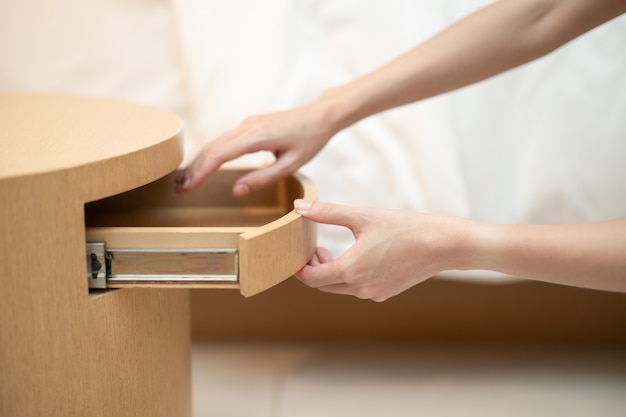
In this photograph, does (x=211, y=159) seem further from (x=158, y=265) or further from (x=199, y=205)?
(x=158, y=265)

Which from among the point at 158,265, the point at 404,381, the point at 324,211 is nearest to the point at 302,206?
the point at 324,211

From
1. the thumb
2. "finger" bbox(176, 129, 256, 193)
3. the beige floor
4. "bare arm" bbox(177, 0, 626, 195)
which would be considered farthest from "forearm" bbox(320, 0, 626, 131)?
the beige floor

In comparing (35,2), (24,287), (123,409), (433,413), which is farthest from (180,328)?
(35,2)

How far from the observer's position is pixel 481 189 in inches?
44.5

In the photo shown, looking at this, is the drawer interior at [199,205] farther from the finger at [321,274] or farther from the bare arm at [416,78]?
the finger at [321,274]

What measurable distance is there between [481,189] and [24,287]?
734 mm

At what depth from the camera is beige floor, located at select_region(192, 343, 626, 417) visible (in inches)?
39.9

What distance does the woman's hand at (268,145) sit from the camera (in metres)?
0.85

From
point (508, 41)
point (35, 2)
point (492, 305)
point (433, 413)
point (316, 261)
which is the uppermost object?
point (35, 2)

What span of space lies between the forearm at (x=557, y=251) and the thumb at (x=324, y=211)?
0.38 ft

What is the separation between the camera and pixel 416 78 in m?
0.90

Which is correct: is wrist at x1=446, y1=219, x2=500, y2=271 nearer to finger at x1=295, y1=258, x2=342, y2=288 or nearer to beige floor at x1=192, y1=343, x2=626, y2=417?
finger at x1=295, y1=258, x2=342, y2=288

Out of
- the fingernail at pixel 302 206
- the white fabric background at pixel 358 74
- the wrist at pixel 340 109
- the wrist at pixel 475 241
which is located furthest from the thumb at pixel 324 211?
the white fabric background at pixel 358 74

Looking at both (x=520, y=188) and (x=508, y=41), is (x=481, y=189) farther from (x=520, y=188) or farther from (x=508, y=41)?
(x=508, y=41)
